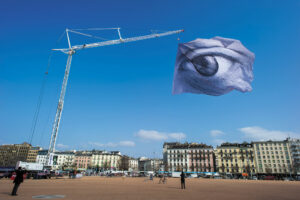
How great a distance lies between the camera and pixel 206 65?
50.2ft

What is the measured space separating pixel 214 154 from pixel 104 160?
83201 mm

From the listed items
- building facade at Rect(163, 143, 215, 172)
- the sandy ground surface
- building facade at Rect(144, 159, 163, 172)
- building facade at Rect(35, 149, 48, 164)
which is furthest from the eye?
building facade at Rect(35, 149, 48, 164)

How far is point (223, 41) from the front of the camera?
49.9 feet

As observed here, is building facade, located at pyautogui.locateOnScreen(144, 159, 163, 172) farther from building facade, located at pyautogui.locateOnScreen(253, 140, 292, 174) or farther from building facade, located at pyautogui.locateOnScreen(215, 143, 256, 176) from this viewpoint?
building facade, located at pyautogui.locateOnScreen(253, 140, 292, 174)

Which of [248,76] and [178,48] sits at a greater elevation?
[178,48]

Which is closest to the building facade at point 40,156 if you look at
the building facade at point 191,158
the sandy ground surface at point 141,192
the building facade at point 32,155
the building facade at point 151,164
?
the building facade at point 32,155

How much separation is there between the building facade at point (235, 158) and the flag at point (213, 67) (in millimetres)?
100534

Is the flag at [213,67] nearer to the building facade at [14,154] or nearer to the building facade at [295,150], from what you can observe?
the building facade at [295,150]

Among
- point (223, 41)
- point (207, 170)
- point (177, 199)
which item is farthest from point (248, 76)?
point (207, 170)

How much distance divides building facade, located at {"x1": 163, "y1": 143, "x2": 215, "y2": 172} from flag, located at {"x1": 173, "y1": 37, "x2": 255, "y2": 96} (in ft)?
330

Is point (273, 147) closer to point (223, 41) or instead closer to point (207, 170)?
point (207, 170)

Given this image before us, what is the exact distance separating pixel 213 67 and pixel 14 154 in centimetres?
17851

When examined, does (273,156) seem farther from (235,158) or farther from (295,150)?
(235,158)

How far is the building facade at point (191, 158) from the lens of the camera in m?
107
